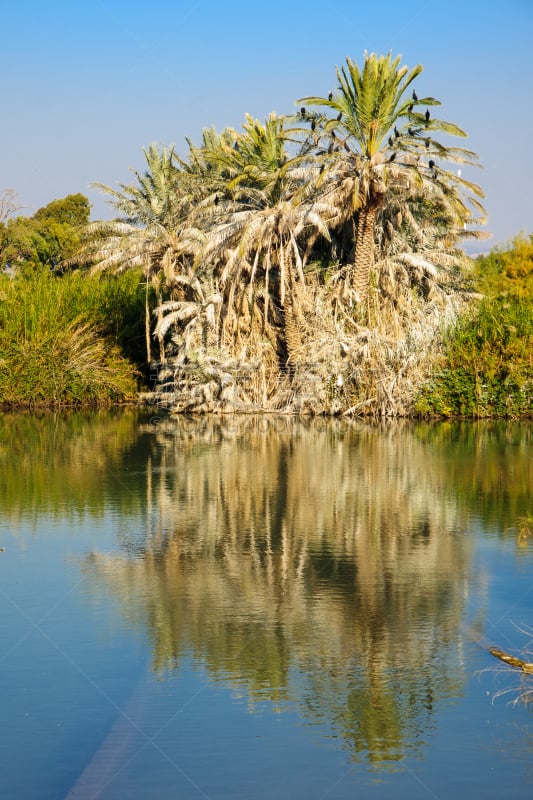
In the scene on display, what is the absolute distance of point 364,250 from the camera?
34719 millimetres

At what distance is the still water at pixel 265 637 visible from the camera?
680cm

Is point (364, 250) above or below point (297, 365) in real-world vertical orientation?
above

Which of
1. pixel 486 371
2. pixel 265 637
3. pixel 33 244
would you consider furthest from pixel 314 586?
pixel 33 244

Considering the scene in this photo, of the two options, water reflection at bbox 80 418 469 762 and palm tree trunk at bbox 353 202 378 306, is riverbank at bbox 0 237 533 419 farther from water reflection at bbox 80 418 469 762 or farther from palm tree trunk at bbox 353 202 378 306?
water reflection at bbox 80 418 469 762

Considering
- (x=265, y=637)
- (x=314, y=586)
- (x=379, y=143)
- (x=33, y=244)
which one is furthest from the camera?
(x=33, y=244)

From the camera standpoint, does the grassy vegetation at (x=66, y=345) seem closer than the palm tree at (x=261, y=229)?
No

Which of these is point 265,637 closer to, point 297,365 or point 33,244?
point 297,365

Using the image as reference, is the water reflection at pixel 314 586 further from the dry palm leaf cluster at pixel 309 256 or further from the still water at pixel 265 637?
the dry palm leaf cluster at pixel 309 256

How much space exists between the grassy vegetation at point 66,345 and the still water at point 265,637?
64.4 feet

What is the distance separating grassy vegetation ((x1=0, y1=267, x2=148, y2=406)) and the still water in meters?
19.6

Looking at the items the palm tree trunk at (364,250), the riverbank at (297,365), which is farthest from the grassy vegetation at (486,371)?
the palm tree trunk at (364,250)

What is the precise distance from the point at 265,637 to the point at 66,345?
100.0ft

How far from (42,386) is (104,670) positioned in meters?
31.5

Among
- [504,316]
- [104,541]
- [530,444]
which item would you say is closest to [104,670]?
[104,541]
